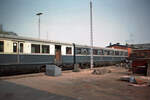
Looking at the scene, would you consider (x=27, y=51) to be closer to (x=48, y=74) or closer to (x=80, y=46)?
(x=48, y=74)

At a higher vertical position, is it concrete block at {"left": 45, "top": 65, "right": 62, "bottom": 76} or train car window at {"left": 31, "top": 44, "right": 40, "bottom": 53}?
train car window at {"left": 31, "top": 44, "right": 40, "bottom": 53}

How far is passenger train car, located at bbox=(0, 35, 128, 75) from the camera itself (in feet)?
37.4

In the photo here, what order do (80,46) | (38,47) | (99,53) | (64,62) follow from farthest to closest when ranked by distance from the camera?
(99,53) → (80,46) → (64,62) → (38,47)

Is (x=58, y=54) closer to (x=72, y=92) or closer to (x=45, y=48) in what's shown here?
(x=45, y=48)

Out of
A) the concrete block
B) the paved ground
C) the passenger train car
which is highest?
the passenger train car

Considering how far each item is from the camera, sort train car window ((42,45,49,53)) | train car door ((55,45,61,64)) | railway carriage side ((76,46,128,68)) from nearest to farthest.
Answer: train car window ((42,45,49,53)) → train car door ((55,45,61,64)) → railway carriage side ((76,46,128,68))

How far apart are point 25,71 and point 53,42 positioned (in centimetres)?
435

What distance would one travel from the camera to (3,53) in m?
11.1

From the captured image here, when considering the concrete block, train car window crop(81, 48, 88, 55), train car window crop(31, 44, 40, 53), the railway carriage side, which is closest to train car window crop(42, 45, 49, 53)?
train car window crop(31, 44, 40, 53)

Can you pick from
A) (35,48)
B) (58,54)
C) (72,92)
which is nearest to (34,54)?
(35,48)

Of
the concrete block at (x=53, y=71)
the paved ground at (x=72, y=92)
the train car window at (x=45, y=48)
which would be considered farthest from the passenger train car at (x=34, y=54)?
the paved ground at (x=72, y=92)

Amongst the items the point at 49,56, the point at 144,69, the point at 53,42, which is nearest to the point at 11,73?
the point at 49,56

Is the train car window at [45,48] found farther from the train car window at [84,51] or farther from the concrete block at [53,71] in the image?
the train car window at [84,51]

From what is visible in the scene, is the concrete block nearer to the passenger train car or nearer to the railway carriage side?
the passenger train car
